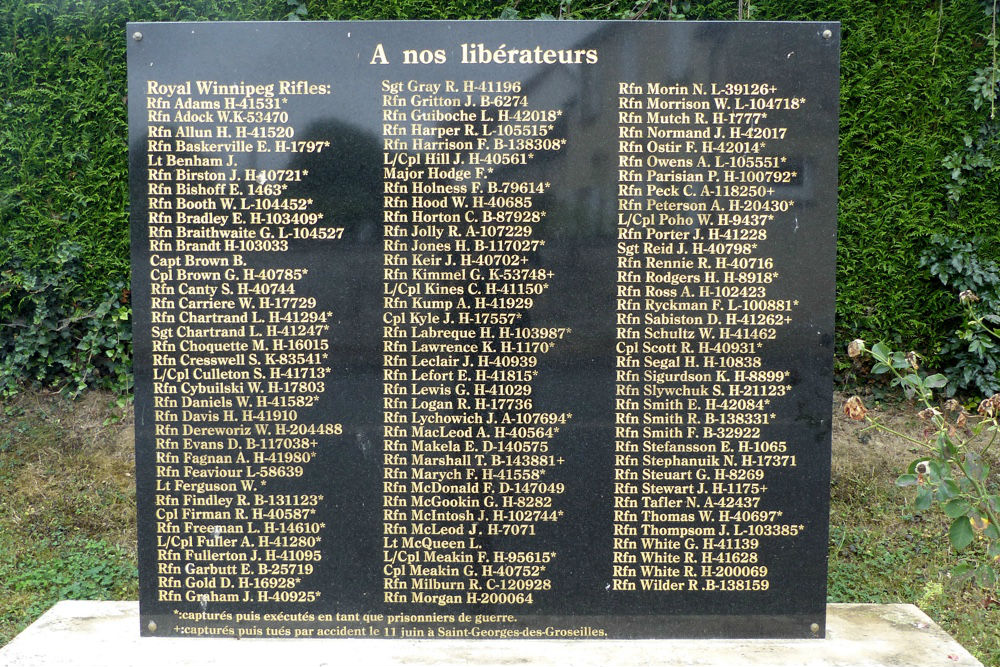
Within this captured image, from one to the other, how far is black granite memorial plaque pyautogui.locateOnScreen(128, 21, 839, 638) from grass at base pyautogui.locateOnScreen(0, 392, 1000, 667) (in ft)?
5.76

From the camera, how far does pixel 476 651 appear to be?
435 centimetres

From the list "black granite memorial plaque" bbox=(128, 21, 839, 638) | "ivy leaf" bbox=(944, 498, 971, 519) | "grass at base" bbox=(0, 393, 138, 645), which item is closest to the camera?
"ivy leaf" bbox=(944, 498, 971, 519)

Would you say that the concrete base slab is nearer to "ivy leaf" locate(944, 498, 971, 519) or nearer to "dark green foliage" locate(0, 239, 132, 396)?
"ivy leaf" locate(944, 498, 971, 519)

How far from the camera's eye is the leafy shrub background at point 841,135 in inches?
259

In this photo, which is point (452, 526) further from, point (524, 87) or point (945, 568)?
point (945, 568)

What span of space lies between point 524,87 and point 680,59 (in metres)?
0.81

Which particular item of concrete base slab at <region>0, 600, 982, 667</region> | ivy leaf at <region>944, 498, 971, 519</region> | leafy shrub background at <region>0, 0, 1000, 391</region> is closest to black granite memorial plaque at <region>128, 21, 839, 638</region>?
concrete base slab at <region>0, 600, 982, 667</region>

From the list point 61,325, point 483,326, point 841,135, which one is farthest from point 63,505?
point 841,135

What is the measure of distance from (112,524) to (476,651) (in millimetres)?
3582

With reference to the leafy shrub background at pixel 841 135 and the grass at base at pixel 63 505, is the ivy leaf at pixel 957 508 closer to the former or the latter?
the leafy shrub background at pixel 841 135

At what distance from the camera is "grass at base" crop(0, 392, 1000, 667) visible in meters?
5.74

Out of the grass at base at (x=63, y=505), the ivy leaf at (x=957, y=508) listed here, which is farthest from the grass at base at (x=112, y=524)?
the ivy leaf at (x=957, y=508)

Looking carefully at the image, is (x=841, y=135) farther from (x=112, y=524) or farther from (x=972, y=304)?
(x=112, y=524)

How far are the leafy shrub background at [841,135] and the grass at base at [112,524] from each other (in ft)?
2.24
